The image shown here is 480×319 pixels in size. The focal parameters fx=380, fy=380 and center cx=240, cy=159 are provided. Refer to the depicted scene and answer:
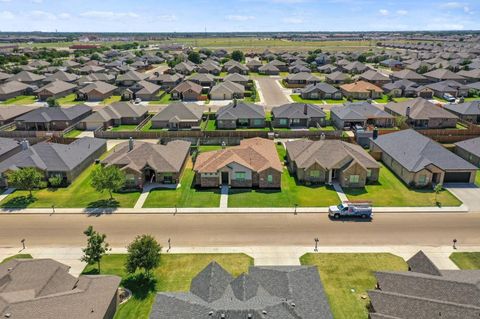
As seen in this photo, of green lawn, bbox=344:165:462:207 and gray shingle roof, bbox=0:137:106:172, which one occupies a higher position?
gray shingle roof, bbox=0:137:106:172

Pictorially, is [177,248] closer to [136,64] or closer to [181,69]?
[181,69]

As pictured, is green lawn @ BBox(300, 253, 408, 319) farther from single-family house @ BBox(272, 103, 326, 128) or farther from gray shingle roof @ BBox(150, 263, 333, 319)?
single-family house @ BBox(272, 103, 326, 128)

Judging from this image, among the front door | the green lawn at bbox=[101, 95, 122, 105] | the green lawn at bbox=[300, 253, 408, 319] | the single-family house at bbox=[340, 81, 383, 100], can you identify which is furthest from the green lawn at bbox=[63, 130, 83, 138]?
the single-family house at bbox=[340, 81, 383, 100]

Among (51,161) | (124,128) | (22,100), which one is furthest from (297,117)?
(22,100)

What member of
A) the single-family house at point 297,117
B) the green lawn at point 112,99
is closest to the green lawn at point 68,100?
the green lawn at point 112,99

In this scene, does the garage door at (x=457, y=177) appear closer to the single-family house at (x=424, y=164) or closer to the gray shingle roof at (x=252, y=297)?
the single-family house at (x=424, y=164)

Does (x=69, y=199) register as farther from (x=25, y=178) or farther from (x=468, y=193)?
(x=468, y=193)
